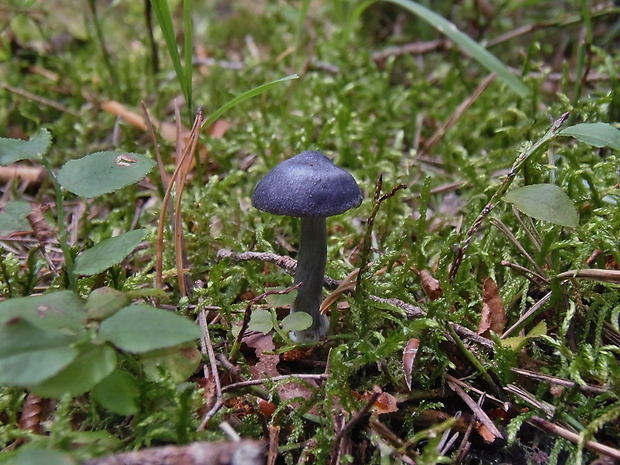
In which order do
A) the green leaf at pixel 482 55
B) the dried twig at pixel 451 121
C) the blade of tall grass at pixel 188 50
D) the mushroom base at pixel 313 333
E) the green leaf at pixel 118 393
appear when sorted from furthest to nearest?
the dried twig at pixel 451 121
the green leaf at pixel 482 55
the blade of tall grass at pixel 188 50
the mushroom base at pixel 313 333
the green leaf at pixel 118 393

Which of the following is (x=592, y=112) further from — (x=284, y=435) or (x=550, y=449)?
(x=284, y=435)

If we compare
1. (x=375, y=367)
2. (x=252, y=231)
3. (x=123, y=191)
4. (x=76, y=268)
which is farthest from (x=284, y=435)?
(x=123, y=191)

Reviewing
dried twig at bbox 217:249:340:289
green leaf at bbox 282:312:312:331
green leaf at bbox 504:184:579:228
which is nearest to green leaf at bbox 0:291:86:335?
green leaf at bbox 282:312:312:331

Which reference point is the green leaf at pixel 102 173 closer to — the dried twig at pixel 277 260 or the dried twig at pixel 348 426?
the dried twig at pixel 277 260

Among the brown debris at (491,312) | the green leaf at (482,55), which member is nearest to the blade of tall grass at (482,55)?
the green leaf at (482,55)

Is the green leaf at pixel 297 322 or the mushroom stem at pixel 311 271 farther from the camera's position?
the mushroom stem at pixel 311 271

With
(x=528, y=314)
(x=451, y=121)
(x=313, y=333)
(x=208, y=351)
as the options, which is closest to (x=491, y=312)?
(x=528, y=314)

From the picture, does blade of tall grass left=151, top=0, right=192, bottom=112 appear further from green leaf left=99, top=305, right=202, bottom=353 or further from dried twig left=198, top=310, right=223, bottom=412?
green leaf left=99, top=305, right=202, bottom=353
